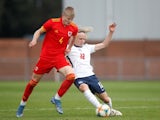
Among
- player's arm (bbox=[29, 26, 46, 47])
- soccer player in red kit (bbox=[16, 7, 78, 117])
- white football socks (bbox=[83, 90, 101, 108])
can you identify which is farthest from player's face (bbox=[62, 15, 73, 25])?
white football socks (bbox=[83, 90, 101, 108])

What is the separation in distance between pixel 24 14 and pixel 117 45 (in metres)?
30.2

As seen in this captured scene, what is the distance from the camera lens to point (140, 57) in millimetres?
46125

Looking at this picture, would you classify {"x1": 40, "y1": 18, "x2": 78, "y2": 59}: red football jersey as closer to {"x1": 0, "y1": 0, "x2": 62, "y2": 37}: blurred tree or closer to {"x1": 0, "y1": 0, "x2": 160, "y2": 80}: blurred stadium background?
{"x1": 0, "y1": 0, "x2": 160, "y2": 80}: blurred stadium background

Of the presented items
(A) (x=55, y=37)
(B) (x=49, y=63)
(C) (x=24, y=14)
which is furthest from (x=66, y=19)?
(C) (x=24, y=14)

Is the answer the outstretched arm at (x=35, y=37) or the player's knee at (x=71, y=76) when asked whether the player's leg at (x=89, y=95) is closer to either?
the player's knee at (x=71, y=76)

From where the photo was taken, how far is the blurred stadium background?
42750 mm

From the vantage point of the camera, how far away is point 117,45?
4662 cm

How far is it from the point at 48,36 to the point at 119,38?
33.3 meters

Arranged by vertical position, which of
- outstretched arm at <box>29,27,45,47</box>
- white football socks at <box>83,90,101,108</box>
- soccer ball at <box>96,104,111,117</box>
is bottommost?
soccer ball at <box>96,104,111,117</box>

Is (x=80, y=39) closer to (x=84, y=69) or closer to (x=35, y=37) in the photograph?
(x=84, y=69)

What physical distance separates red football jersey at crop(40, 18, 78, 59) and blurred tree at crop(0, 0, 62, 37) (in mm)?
55418

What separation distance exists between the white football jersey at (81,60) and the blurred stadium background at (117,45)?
22901 millimetres

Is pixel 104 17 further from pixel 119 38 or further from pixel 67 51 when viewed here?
pixel 67 51

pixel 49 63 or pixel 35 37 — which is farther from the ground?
pixel 35 37
